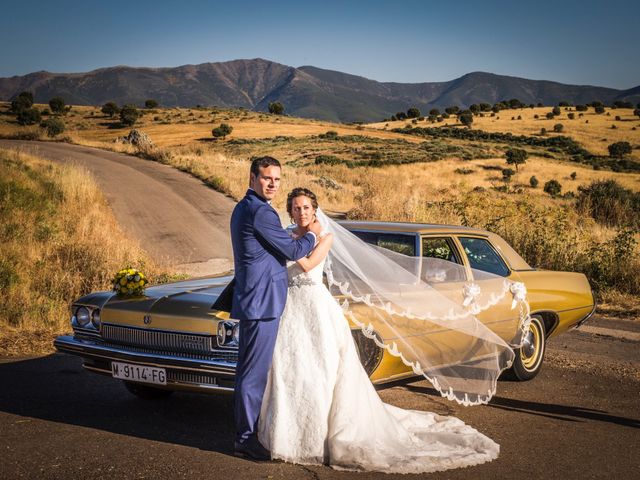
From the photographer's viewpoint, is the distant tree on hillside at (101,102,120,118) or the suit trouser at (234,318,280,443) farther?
the distant tree on hillside at (101,102,120,118)

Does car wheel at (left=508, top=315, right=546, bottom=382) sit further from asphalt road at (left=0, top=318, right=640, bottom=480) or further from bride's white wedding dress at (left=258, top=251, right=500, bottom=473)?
bride's white wedding dress at (left=258, top=251, right=500, bottom=473)

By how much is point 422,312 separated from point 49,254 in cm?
771

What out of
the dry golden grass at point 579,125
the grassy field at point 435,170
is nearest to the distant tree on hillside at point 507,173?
the grassy field at point 435,170

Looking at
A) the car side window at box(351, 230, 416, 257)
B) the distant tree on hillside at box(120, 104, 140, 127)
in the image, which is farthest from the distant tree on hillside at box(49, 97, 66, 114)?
the car side window at box(351, 230, 416, 257)

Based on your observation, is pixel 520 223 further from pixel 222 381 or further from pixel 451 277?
pixel 222 381

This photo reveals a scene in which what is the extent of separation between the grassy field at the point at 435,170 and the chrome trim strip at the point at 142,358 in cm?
833

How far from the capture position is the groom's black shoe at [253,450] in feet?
13.1

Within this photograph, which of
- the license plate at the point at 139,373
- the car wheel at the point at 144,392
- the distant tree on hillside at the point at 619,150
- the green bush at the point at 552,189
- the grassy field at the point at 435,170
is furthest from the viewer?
the distant tree on hillside at the point at 619,150

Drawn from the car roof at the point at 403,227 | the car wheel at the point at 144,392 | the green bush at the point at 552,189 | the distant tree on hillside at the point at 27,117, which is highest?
the distant tree on hillside at the point at 27,117

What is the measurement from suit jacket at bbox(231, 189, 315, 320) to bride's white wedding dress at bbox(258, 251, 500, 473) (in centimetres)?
22

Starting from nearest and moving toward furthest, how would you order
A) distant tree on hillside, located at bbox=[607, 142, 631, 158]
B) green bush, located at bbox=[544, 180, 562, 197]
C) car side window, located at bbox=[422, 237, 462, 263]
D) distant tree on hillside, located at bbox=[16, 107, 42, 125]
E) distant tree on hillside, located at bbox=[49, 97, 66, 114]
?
1. car side window, located at bbox=[422, 237, 462, 263]
2. green bush, located at bbox=[544, 180, 562, 197]
3. distant tree on hillside, located at bbox=[16, 107, 42, 125]
4. distant tree on hillside, located at bbox=[607, 142, 631, 158]
5. distant tree on hillside, located at bbox=[49, 97, 66, 114]

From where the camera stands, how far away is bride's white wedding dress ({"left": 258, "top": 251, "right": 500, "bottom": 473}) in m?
3.94

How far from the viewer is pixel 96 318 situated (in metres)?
5.14

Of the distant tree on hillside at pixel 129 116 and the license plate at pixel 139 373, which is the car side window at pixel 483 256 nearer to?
the license plate at pixel 139 373
